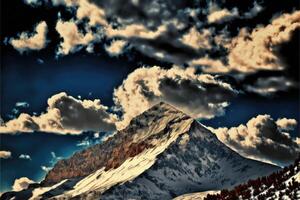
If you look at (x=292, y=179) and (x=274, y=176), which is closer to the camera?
(x=292, y=179)

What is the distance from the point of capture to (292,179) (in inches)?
3322

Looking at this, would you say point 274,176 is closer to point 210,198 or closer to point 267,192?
point 267,192

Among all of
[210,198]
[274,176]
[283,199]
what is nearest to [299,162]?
[274,176]

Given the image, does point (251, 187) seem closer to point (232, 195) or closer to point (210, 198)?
point (232, 195)

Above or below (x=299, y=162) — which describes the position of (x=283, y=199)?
below

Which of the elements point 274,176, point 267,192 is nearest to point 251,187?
point 274,176

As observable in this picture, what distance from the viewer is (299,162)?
89688mm

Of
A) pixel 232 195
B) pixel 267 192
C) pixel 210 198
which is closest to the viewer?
pixel 267 192

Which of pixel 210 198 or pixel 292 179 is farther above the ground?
pixel 210 198

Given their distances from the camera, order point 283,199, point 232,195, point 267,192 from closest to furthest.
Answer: point 283,199 → point 267,192 → point 232,195

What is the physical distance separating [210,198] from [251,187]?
1539cm

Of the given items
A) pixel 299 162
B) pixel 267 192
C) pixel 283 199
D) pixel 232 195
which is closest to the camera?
pixel 283 199

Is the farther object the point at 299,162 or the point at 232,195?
the point at 232,195

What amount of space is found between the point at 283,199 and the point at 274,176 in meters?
13.4
